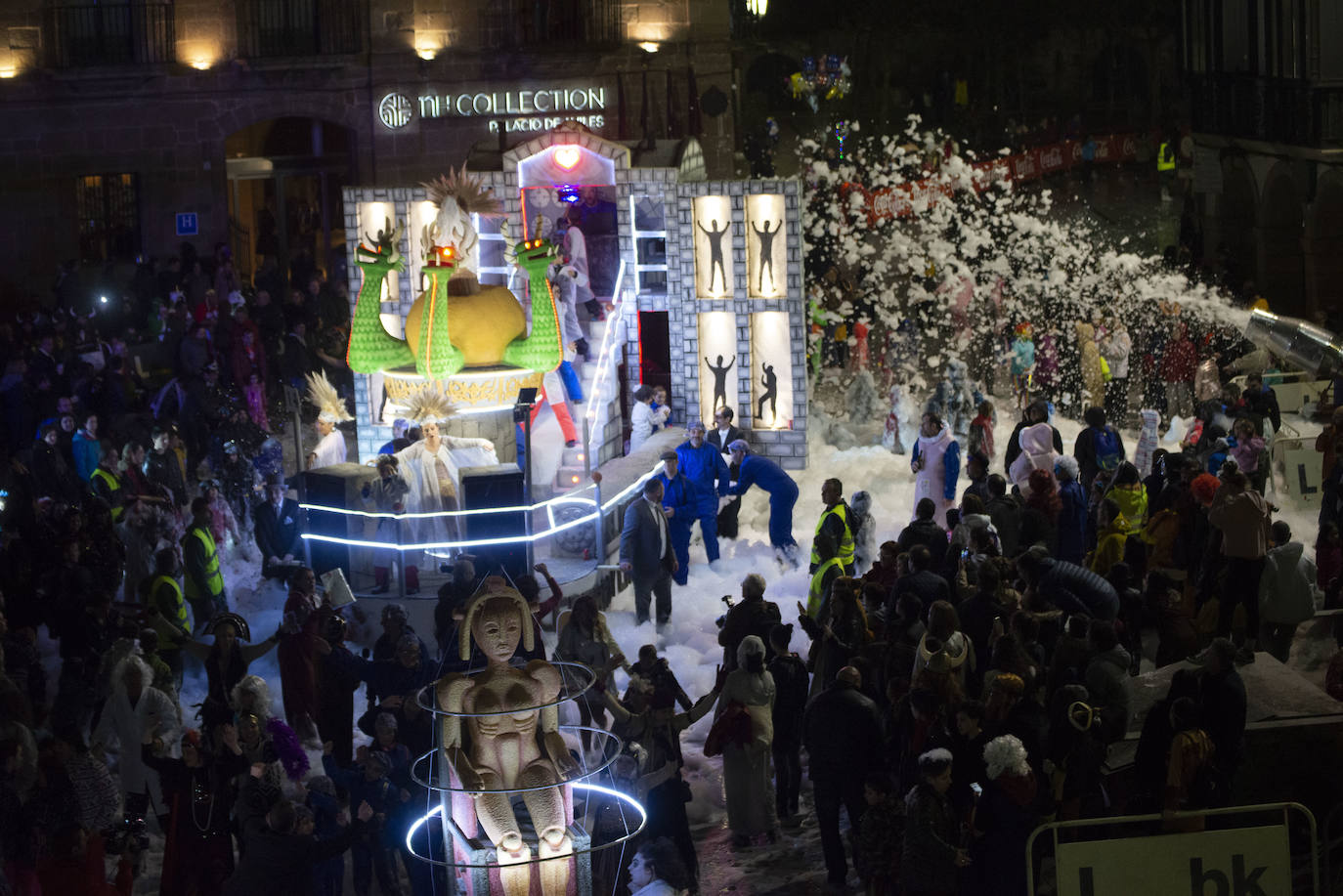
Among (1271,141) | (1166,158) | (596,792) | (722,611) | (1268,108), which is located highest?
(1268,108)

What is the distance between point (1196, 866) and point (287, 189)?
2344 centimetres

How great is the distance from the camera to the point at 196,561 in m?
12.7

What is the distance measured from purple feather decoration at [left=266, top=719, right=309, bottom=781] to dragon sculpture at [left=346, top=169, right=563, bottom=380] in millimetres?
5819

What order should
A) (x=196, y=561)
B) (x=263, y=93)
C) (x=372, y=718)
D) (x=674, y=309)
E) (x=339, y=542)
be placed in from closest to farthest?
1. (x=372, y=718)
2. (x=196, y=561)
3. (x=339, y=542)
4. (x=674, y=309)
5. (x=263, y=93)

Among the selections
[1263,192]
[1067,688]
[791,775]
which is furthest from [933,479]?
[1263,192]

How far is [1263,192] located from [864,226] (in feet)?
20.7

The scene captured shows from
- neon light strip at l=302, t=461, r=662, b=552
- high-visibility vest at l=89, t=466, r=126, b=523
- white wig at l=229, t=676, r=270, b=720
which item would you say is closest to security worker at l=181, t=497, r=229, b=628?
neon light strip at l=302, t=461, r=662, b=552

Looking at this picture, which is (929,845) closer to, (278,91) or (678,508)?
(678,508)

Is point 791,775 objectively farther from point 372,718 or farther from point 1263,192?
point 1263,192

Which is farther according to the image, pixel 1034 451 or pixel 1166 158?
pixel 1166 158

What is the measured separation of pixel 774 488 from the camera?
1490 centimetres

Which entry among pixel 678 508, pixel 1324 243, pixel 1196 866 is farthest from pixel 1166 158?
pixel 1196 866

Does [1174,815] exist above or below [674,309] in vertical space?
below

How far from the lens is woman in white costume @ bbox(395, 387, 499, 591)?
13.6 meters
